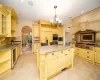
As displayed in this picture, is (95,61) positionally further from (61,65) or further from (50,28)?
(50,28)

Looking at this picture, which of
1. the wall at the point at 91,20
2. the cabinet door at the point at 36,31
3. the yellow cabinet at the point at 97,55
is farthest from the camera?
the cabinet door at the point at 36,31

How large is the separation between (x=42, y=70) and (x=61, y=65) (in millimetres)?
838

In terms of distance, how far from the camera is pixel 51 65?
6.88 feet

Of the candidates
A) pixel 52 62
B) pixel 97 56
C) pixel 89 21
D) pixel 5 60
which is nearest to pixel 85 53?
pixel 97 56

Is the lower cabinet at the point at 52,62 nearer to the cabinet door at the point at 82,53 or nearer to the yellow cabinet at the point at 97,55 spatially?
the yellow cabinet at the point at 97,55

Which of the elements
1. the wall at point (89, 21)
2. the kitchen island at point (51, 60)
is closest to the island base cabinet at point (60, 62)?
the kitchen island at point (51, 60)

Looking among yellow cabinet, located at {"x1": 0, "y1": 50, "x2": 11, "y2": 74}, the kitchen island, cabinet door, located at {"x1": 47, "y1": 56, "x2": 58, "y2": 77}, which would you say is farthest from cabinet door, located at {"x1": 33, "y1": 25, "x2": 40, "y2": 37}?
cabinet door, located at {"x1": 47, "y1": 56, "x2": 58, "y2": 77}

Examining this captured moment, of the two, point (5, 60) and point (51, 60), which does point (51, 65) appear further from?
point (5, 60)

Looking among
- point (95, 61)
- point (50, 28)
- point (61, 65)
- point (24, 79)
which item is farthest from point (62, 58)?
point (50, 28)

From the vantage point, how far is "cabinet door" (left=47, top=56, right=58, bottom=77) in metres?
2.03

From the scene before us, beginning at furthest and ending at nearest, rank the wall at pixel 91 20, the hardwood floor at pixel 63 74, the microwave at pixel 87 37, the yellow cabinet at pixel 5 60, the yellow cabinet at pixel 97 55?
the microwave at pixel 87 37, the wall at pixel 91 20, the yellow cabinet at pixel 97 55, the yellow cabinet at pixel 5 60, the hardwood floor at pixel 63 74

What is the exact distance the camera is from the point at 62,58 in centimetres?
247

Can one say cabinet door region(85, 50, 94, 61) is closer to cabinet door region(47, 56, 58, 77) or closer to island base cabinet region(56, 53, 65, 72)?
island base cabinet region(56, 53, 65, 72)

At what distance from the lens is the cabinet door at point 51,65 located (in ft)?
6.67
